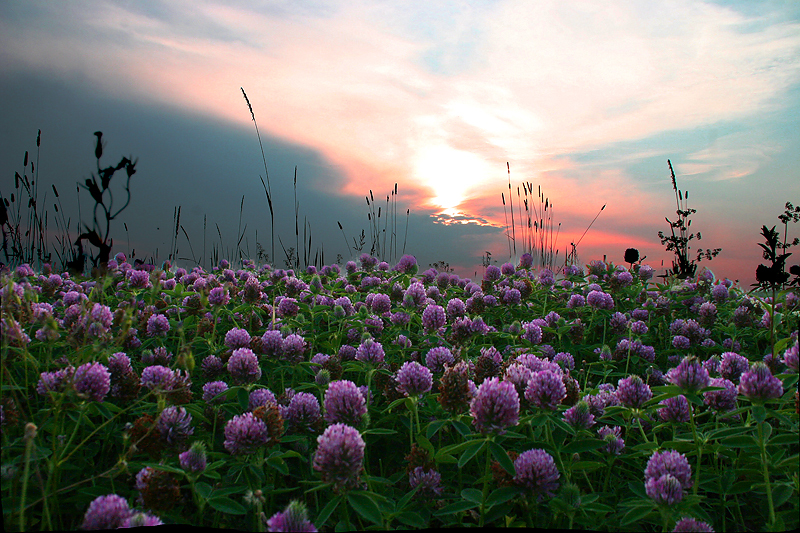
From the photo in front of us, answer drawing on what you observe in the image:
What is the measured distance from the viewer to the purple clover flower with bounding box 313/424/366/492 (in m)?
1.95

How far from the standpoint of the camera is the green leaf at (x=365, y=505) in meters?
1.99

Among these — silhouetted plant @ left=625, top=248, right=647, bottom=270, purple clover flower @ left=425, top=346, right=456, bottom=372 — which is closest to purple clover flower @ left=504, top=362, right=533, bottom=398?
purple clover flower @ left=425, top=346, right=456, bottom=372

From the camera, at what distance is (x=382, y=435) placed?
330cm

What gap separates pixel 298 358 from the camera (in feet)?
11.4

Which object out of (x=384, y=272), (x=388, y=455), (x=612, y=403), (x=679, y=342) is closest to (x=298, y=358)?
(x=388, y=455)

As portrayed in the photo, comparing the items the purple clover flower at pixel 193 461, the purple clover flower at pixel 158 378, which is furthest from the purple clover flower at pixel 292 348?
the purple clover flower at pixel 193 461

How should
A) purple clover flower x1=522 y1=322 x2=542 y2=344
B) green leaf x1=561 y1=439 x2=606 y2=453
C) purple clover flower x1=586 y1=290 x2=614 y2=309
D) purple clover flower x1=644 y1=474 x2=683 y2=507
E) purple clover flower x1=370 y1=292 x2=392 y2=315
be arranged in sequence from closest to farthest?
1. purple clover flower x1=644 y1=474 x2=683 y2=507
2. green leaf x1=561 y1=439 x2=606 y2=453
3. purple clover flower x1=522 y1=322 x2=542 y2=344
4. purple clover flower x1=370 y1=292 x2=392 y2=315
5. purple clover flower x1=586 y1=290 x2=614 y2=309

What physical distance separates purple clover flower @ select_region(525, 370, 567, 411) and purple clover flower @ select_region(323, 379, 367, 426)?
83 cm

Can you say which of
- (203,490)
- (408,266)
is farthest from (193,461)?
(408,266)

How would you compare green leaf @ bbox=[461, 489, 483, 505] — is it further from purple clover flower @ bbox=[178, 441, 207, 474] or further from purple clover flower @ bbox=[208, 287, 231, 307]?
purple clover flower @ bbox=[208, 287, 231, 307]

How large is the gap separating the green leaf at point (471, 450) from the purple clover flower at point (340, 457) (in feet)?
1.48

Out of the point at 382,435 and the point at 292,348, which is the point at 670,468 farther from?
the point at 292,348

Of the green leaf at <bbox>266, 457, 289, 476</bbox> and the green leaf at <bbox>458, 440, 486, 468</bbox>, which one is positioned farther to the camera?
the green leaf at <bbox>266, 457, 289, 476</bbox>

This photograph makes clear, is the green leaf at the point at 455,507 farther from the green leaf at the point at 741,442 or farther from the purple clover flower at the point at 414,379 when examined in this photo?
the green leaf at the point at 741,442
